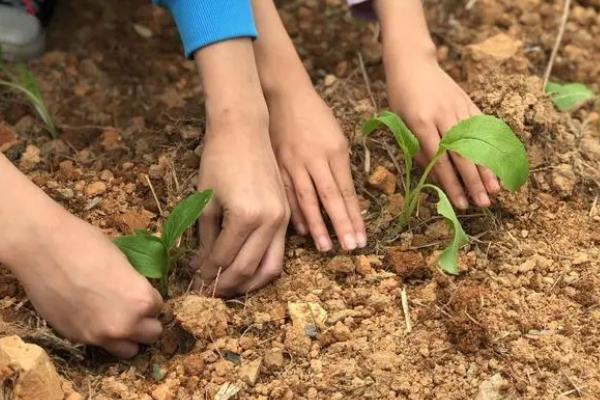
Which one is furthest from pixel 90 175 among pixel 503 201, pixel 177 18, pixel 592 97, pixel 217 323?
pixel 592 97

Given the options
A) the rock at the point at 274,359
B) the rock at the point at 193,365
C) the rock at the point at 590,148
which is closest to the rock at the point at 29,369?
the rock at the point at 193,365

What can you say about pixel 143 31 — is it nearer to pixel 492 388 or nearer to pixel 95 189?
pixel 95 189

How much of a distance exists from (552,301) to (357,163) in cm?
39

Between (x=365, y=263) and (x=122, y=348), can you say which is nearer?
(x=122, y=348)

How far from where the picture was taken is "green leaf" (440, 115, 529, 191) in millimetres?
1202

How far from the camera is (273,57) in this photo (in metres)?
1.43

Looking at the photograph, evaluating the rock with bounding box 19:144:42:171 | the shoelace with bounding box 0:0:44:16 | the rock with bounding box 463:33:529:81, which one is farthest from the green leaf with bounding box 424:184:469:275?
the shoelace with bounding box 0:0:44:16

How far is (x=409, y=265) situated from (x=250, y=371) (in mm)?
292

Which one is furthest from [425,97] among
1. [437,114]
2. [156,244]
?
[156,244]

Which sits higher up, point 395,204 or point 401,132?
point 401,132

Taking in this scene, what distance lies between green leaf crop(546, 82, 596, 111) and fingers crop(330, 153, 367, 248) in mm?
423

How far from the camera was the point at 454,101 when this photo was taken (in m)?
1.40

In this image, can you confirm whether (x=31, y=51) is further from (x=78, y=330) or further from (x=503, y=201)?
(x=503, y=201)

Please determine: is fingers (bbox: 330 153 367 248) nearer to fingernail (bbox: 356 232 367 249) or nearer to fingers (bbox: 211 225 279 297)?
fingernail (bbox: 356 232 367 249)
